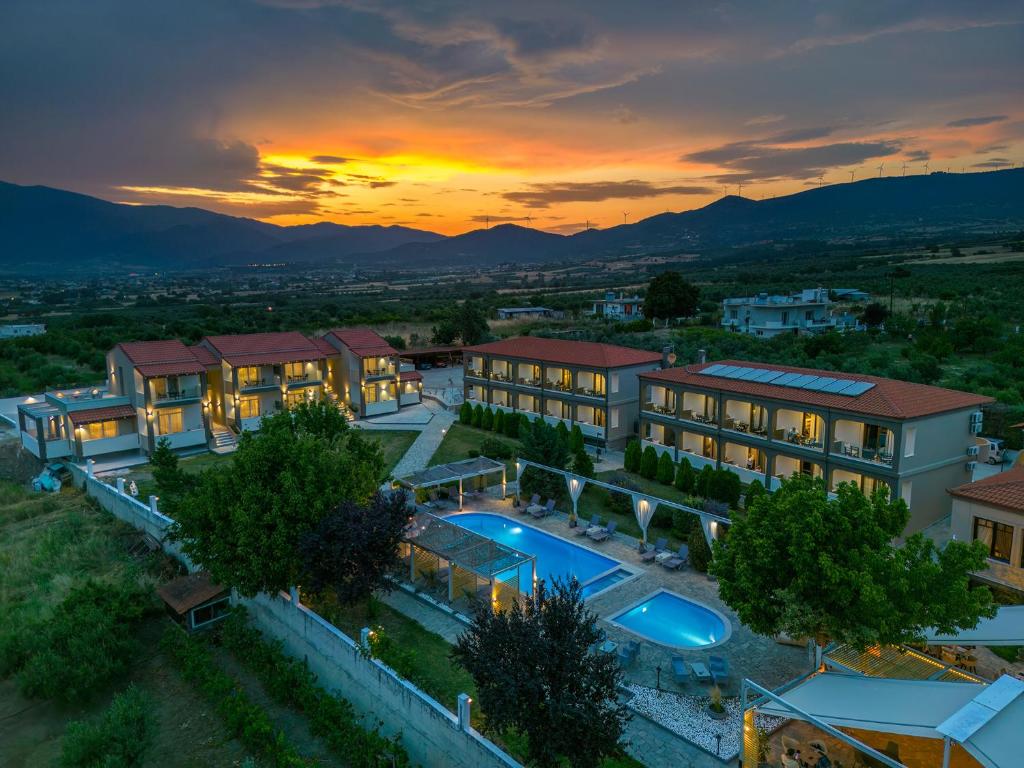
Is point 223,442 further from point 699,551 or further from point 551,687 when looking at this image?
point 551,687

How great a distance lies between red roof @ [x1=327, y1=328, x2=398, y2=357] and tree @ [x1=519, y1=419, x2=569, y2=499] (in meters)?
17.4

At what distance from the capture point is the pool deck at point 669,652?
14102 millimetres

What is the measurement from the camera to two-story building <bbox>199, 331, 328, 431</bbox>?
40906 millimetres

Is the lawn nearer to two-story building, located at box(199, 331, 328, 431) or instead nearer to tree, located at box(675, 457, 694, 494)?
two-story building, located at box(199, 331, 328, 431)

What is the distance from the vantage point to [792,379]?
3022 centimetres

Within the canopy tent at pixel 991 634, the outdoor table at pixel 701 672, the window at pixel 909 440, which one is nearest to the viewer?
the canopy tent at pixel 991 634

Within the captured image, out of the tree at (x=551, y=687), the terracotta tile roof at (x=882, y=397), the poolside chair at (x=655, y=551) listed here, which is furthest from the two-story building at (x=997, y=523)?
the tree at (x=551, y=687)

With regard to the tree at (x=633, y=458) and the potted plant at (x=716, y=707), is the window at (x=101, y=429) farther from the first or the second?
the potted plant at (x=716, y=707)

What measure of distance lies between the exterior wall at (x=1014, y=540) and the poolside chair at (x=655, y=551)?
365 inches

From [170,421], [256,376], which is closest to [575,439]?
[256,376]

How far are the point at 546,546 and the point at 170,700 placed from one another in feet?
44.8

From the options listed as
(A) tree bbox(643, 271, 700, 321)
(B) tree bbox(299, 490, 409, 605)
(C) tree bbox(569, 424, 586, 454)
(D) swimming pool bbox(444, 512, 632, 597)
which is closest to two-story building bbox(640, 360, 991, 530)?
(C) tree bbox(569, 424, 586, 454)

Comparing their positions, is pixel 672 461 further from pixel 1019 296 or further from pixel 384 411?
pixel 1019 296

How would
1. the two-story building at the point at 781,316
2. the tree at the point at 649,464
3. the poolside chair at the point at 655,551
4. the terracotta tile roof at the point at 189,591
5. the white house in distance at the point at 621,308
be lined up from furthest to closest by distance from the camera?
the white house in distance at the point at 621,308, the two-story building at the point at 781,316, the tree at the point at 649,464, the poolside chair at the point at 655,551, the terracotta tile roof at the point at 189,591
